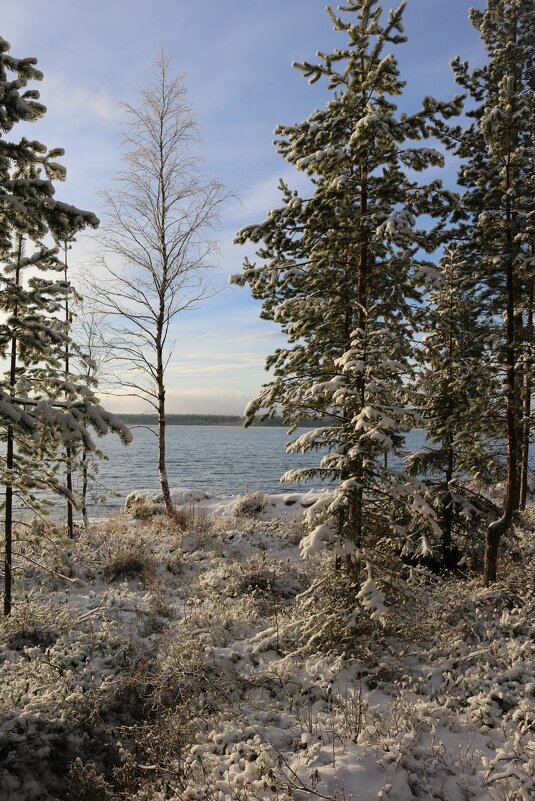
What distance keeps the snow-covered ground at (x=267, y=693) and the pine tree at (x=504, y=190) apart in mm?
3282

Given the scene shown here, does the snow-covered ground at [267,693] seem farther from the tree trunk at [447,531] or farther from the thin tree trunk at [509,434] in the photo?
the tree trunk at [447,531]

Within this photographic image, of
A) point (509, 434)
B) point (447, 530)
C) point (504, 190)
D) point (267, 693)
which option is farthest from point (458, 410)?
point (267, 693)

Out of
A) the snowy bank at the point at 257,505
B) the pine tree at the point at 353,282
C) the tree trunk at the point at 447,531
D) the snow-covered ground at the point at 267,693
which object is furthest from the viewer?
the snowy bank at the point at 257,505

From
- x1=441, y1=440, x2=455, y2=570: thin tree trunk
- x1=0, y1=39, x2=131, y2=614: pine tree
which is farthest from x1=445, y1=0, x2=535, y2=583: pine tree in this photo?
x1=0, y1=39, x2=131, y2=614: pine tree

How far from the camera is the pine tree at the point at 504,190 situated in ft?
27.9

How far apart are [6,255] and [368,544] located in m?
8.15

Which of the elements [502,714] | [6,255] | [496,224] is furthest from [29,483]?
[496,224]

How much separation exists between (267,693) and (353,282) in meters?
6.41

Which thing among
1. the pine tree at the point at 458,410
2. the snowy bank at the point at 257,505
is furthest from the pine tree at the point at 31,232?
the snowy bank at the point at 257,505

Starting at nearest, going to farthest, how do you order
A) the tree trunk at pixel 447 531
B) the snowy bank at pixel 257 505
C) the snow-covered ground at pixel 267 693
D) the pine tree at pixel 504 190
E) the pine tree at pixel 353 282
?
1. the snow-covered ground at pixel 267 693
2. the pine tree at pixel 353 282
3. the pine tree at pixel 504 190
4. the tree trunk at pixel 447 531
5. the snowy bank at pixel 257 505

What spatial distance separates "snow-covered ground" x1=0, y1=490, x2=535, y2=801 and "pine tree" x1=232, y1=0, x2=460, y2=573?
4.72ft

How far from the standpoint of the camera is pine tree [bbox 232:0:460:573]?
6273 millimetres

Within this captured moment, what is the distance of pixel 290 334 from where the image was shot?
8250 millimetres

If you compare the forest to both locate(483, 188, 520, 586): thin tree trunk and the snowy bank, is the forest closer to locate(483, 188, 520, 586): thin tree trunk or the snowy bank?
locate(483, 188, 520, 586): thin tree trunk
